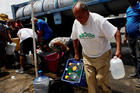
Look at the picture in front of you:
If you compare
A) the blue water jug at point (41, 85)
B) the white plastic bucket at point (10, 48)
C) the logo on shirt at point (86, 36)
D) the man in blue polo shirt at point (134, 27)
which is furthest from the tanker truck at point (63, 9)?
the blue water jug at point (41, 85)

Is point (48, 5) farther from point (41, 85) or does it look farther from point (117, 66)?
point (117, 66)

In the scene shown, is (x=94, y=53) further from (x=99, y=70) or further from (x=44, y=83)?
(x=44, y=83)

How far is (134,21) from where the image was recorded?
8.23 ft

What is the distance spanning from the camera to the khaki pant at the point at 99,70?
1.83 metres

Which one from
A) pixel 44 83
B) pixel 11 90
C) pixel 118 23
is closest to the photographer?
pixel 44 83

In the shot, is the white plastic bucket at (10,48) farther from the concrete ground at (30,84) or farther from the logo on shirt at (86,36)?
the logo on shirt at (86,36)

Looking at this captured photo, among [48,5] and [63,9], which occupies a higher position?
[48,5]

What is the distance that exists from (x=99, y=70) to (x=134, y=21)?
4.65ft

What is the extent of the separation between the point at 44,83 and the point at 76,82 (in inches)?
24.0

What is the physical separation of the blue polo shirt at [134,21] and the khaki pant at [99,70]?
1.05 metres

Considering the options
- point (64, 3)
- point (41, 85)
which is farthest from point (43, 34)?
point (41, 85)

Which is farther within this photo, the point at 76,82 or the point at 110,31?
the point at 76,82

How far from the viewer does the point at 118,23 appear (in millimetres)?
4918

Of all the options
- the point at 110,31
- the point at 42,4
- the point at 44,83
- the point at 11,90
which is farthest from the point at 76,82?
the point at 42,4
